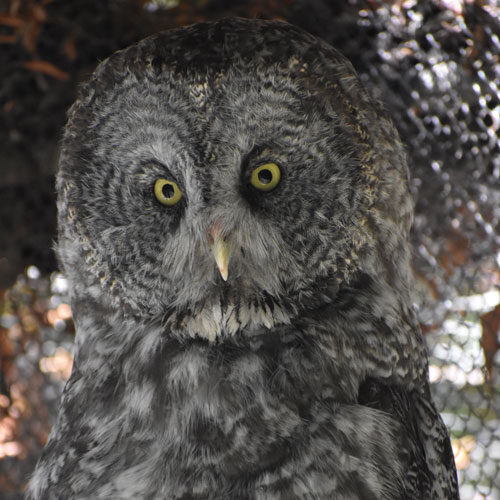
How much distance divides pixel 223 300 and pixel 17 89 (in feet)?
2.38

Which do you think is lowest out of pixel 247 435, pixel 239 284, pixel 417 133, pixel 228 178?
pixel 247 435

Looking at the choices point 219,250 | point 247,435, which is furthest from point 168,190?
point 247,435

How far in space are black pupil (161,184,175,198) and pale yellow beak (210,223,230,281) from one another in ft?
0.25

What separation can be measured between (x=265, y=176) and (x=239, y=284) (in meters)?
0.16

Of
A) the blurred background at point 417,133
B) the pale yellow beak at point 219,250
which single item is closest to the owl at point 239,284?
the pale yellow beak at point 219,250

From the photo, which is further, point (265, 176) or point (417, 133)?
point (417, 133)

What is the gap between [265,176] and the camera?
2.71 ft

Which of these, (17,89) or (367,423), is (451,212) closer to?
(367,423)

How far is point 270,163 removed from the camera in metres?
0.82

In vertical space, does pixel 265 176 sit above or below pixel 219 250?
above

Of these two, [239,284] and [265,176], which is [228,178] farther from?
[239,284]

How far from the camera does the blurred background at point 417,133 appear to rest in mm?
1204

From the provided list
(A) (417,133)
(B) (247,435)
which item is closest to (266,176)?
(B) (247,435)

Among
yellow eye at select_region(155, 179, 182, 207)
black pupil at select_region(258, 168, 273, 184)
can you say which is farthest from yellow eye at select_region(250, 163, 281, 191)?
yellow eye at select_region(155, 179, 182, 207)
